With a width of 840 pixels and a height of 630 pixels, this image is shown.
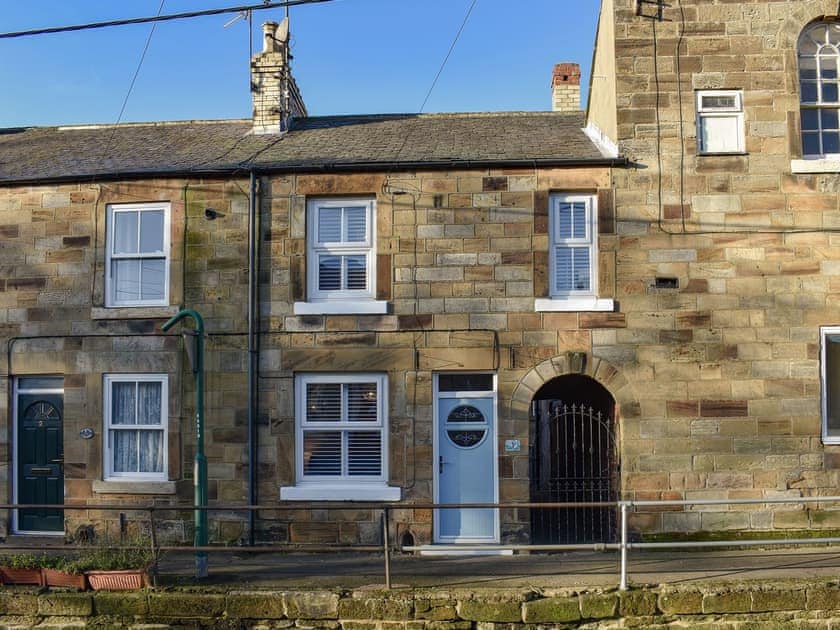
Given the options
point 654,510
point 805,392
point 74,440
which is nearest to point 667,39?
point 805,392

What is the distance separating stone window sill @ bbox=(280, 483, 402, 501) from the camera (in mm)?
11109

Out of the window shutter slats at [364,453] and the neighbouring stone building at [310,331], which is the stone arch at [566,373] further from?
the window shutter slats at [364,453]

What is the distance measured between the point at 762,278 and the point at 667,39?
11.4 ft

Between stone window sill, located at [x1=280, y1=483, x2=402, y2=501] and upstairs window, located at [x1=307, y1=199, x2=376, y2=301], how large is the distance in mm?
2540

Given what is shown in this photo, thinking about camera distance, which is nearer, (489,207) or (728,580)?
(728,580)

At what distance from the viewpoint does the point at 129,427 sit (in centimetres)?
1167

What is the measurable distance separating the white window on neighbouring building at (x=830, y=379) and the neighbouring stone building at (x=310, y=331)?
2479mm

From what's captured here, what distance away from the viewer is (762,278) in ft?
36.2

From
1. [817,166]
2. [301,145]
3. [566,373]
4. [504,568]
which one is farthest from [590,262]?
[301,145]

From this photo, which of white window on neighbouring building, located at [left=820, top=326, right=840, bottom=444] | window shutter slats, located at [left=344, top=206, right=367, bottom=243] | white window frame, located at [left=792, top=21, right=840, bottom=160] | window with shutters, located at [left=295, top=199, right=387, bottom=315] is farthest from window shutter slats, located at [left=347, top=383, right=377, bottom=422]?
white window frame, located at [left=792, top=21, right=840, bottom=160]

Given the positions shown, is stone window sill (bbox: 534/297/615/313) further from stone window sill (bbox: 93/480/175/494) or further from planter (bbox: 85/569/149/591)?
planter (bbox: 85/569/149/591)

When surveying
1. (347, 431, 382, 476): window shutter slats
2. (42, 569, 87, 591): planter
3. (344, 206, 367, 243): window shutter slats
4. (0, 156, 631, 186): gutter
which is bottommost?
(42, 569, 87, 591): planter

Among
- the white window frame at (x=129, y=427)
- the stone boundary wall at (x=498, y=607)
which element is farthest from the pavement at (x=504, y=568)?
the white window frame at (x=129, y=427)

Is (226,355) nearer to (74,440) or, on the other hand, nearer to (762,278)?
(74,440)
